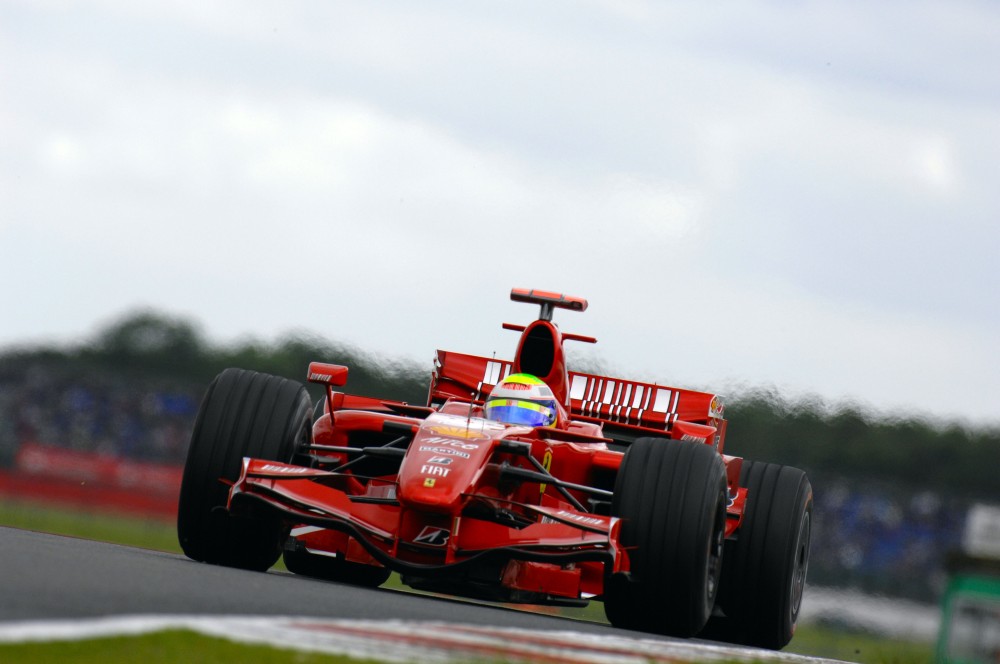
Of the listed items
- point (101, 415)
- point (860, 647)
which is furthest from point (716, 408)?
point (101, 415)

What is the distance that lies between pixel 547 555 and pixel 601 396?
397 centimetres

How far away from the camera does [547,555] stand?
8.30m

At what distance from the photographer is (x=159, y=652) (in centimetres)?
451

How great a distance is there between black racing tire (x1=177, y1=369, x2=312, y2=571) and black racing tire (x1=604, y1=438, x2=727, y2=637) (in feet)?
7.52

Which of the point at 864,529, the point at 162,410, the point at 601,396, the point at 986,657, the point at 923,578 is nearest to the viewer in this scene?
the point at 986,657

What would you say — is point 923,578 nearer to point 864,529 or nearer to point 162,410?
point 864,529

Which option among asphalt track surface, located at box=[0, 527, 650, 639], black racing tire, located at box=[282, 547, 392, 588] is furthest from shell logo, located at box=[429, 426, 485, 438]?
black racing tire, located at box=[282, 547, 392, 588]

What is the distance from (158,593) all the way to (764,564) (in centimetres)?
582

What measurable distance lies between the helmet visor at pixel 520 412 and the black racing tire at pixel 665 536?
1.54m

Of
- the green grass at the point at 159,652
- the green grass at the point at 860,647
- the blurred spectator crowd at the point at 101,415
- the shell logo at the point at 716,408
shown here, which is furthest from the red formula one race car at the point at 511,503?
the blurred spectator crowd at the point at 101,415

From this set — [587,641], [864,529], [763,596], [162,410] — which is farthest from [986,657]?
[162,410]

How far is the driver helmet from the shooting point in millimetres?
10344

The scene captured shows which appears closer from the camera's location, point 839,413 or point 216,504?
point 216,504

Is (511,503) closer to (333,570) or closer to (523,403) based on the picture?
(523,403)
